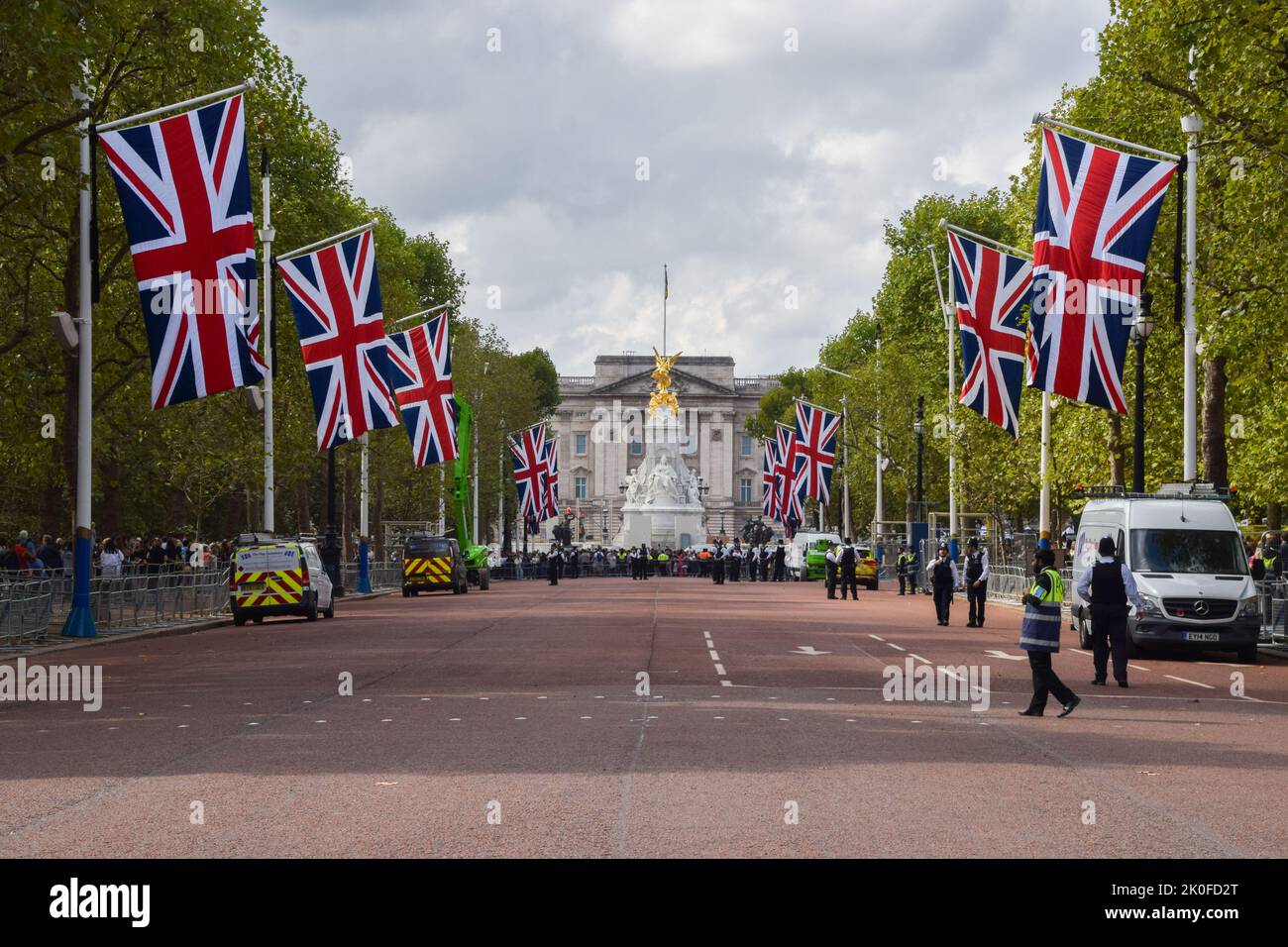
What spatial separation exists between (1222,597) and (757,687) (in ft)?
30.9

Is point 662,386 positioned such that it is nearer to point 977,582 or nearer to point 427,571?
point 427,571

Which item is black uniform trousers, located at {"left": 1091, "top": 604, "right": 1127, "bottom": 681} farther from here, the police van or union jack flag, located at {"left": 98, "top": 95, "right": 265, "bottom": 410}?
the police van

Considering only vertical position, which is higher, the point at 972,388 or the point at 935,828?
the point at 972,388

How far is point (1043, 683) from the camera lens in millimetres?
17391

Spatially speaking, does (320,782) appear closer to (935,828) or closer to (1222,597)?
(935,828)

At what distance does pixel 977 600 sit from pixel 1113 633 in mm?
15409

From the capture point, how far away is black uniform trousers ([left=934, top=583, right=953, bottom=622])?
3688 cm

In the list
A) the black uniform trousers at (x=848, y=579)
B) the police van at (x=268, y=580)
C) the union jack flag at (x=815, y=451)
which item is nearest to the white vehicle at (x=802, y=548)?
the union jack flag at (x=815, y=451)

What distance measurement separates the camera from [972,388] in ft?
128

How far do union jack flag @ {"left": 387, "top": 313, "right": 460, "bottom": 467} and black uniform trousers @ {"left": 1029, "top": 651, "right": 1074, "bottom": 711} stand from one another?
33054 millimetres

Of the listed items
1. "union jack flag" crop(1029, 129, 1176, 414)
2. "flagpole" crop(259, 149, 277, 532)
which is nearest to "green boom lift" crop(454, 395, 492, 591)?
"flagpole" crop(259, 149, 277, 532)

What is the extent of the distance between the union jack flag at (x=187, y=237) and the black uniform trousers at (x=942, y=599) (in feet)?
52.6
